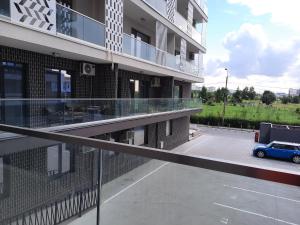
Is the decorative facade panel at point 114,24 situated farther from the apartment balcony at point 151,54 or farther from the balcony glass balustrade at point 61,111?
the balcony glass balustrade at point 61,111

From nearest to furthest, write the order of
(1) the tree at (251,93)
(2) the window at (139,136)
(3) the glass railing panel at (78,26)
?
(3) the glass railing panel at (78,26) → (2) the window at (139,136) → (1) the tree at (251,93)

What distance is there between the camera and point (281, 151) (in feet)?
79.1

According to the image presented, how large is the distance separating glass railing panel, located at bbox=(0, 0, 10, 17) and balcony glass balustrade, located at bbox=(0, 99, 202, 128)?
90.1 inches

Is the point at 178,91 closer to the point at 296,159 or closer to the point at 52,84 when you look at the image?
the point at 296,159

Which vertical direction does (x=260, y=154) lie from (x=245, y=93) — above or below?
below

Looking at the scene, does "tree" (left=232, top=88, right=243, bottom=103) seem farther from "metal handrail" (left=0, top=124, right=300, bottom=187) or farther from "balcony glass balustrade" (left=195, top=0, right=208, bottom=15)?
"metal handrail" (left=0, top=124, right=300, bottom=187)

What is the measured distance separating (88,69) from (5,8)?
17.4ft

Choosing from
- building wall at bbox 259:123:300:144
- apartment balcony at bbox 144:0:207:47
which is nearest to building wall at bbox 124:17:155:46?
apartment balcony at bbox 144:0:207:47

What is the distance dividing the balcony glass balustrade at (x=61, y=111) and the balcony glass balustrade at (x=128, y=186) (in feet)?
17.8

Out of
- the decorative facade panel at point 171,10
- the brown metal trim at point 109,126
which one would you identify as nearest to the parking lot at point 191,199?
the brown metal trim at point 109,126

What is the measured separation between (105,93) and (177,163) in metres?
12.2

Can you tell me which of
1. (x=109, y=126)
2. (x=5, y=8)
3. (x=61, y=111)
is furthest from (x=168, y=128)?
(x=5, y=8)

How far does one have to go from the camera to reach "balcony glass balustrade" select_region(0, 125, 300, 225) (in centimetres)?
140

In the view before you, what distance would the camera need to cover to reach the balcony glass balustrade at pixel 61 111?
25.4 ft
